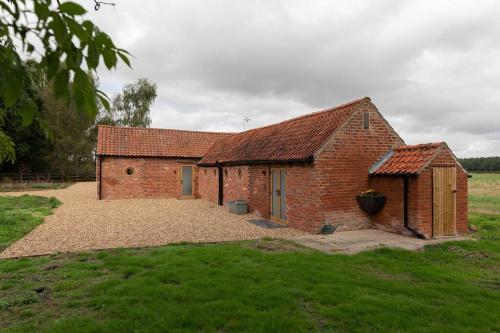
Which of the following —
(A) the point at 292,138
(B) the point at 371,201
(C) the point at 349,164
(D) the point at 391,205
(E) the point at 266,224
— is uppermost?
(A) the point at 292,138

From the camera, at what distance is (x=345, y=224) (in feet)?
37.3

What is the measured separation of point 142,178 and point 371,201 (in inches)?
624

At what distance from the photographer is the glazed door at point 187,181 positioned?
2354cm

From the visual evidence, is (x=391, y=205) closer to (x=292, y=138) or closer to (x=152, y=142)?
(x=292, y=138)

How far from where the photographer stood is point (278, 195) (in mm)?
13281

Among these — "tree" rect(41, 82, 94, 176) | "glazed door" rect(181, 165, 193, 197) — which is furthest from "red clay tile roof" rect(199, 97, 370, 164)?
"tree" rect(41, 82, 94, 176)

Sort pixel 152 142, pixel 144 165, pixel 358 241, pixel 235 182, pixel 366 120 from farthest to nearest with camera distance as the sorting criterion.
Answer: pixel 152 142 < pixel 144 165 < pixel 235 182 < pixel 366 120 < pixel 358 241

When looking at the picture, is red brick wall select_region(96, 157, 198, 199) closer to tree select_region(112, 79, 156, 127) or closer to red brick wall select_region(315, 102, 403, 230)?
red brick wall select_region(315, 102, 403, 230)

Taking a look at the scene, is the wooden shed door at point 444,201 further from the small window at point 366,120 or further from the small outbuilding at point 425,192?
the small window at point 366,120

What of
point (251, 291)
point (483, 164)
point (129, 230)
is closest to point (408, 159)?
point (251, 291)

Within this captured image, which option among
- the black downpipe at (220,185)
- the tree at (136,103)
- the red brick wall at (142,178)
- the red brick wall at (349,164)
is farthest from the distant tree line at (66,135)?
the red brick wall at (349,164)

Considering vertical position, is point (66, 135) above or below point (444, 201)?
above

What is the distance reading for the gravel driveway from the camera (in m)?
9.30

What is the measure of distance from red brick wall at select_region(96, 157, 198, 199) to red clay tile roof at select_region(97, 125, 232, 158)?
0.55 meters
